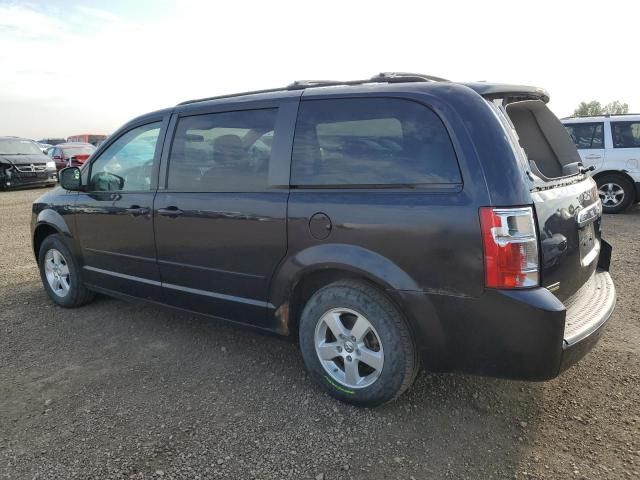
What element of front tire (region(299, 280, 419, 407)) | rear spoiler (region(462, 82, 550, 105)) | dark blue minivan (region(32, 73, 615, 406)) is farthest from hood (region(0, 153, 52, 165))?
rear spoiler (region(462, 82, 550, 105))

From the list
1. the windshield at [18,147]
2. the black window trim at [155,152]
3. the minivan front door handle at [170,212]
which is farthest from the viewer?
the windshield at [18,147]

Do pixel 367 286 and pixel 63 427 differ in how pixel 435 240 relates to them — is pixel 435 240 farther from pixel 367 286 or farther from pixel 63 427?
pixel 63 427

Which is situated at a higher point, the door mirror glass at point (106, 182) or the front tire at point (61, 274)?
the door mirror glass at point (106, 182)

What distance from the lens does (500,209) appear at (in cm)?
229

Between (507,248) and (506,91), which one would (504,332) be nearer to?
(507,248)


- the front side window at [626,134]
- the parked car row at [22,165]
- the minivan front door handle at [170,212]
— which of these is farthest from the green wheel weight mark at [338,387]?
the parked car row at [22,165]

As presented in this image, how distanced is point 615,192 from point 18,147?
1645cm

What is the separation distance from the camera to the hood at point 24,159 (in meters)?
15.0

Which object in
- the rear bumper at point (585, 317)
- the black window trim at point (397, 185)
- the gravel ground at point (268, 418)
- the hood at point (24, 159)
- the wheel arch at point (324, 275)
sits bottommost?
the gravel ground at point (268, 418)

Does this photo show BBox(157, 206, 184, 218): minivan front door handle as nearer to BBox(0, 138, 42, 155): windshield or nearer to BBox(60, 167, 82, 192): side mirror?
BBox(60, 167, 82, 192): side mirror

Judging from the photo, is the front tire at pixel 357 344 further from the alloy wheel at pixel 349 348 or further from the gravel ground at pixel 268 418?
the gravel ground at pixel 268 418

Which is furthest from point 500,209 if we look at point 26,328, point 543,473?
point 26,328

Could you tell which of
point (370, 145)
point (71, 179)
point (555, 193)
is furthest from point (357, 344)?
point (71, 179)

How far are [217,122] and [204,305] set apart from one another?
4.16 ft
